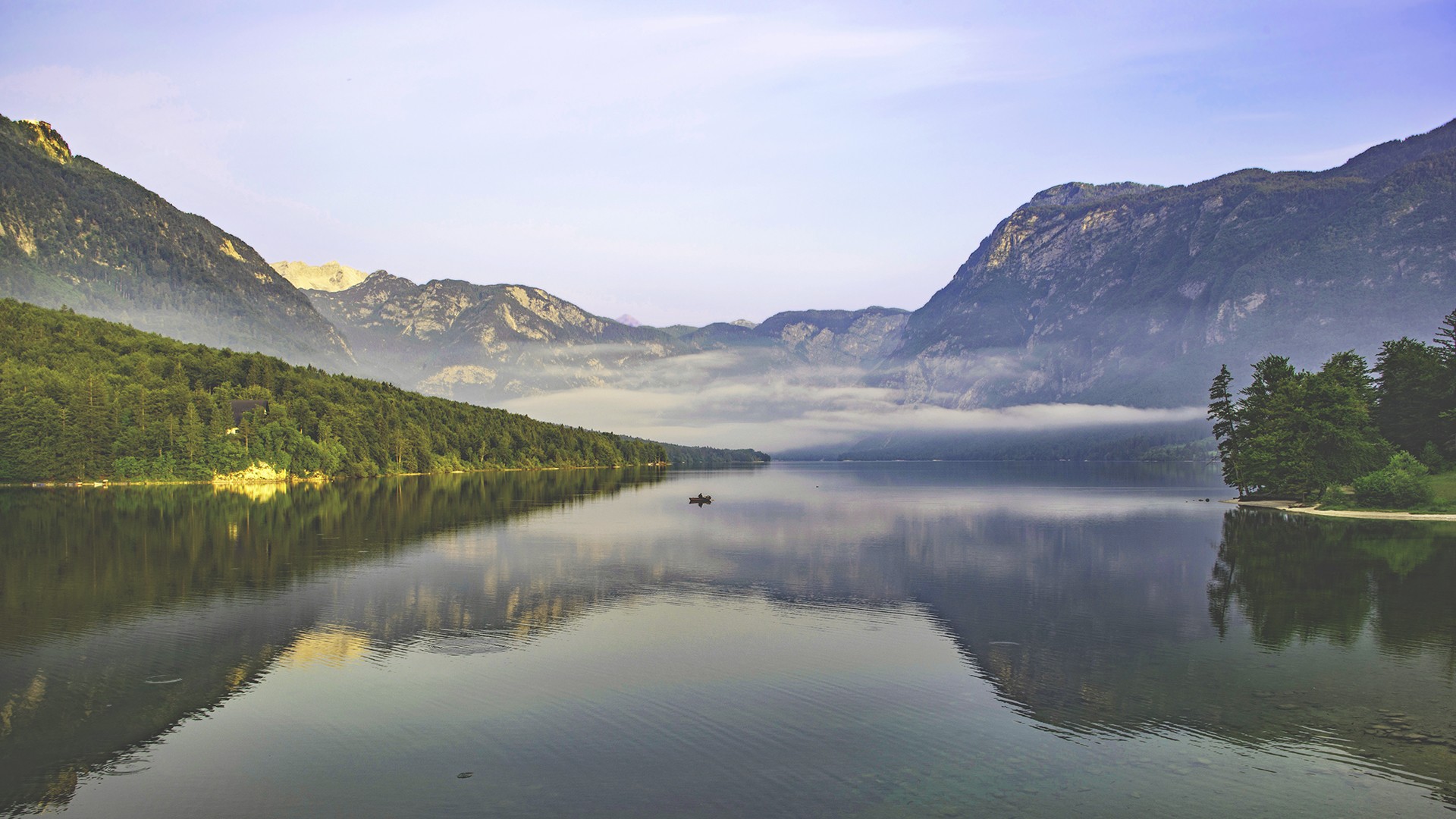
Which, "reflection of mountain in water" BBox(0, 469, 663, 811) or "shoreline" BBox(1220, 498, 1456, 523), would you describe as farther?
"shoreline" BBox(1220, 498, 1456, 523)

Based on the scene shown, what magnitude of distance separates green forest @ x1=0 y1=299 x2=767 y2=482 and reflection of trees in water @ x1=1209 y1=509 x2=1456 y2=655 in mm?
141702

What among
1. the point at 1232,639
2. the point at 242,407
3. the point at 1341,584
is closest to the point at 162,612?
the point at 1232,639

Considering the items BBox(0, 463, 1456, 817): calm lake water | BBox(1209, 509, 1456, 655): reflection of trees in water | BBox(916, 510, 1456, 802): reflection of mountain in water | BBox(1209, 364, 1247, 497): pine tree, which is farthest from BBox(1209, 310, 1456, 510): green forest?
BBox(0, 463, 1456, 817): calm lake water

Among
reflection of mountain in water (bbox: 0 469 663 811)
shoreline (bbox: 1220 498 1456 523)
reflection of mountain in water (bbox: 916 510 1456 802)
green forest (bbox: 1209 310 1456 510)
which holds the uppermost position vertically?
green forest (bbox: 1209 310 1456 510)

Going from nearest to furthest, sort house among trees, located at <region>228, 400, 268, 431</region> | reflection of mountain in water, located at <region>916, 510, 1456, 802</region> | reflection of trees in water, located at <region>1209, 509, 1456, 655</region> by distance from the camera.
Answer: reflection of mountain in water, located at <region>916, 510, 1456, 802</region> → reflection of trees in water, located at <region>1209, 509, 1456, 655</region> → house among trees, located at <region>228, 400, 268, 431</region>

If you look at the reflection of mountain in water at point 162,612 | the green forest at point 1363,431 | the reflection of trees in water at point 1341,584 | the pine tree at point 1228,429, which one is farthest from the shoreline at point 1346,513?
the reflection of mountain in water at point 162,612

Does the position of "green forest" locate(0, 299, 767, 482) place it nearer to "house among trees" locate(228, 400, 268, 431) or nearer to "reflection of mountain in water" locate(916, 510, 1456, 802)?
"house among trees" locate(228, 400, 268, 431)

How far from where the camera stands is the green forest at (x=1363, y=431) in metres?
89.4

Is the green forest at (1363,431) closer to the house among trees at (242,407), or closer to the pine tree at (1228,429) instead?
the pine tree at (1228,429)

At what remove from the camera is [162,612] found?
Result: 38.2 metres

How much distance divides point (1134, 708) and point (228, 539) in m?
64.6

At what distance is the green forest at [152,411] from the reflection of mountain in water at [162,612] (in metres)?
46.8

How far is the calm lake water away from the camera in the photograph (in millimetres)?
19453

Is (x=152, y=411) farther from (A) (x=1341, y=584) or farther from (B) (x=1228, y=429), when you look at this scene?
(B) (x=1228, y=429)
